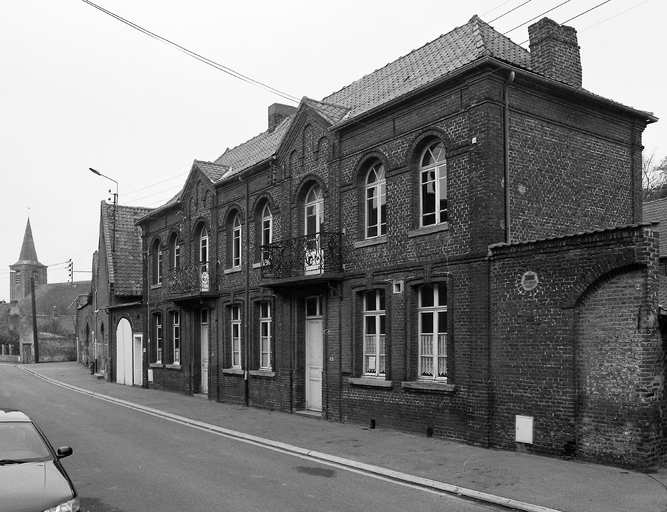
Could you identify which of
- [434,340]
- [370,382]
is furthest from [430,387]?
[370,382]

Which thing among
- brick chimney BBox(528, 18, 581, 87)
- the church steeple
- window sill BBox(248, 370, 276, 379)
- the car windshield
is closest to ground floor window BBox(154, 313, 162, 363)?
window sill BBox(248, 370, 276, 379)

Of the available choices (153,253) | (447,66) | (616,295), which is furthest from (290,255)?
(153,253)

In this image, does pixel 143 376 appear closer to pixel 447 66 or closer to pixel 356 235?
pixel 356 235

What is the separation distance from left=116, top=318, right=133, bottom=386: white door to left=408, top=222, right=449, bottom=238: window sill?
2123cm

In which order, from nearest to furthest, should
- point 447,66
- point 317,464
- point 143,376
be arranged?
point 317,464, point 447,66, point 143,376

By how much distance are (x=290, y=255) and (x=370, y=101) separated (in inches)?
186

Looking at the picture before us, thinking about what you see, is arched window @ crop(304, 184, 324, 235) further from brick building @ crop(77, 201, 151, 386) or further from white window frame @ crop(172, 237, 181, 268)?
brick building @ crop(77, 201, 151, 386)

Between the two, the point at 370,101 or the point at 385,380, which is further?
the point at 370,101

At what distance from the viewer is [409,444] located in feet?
44.9

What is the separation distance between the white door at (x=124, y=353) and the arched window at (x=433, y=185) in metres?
21.4

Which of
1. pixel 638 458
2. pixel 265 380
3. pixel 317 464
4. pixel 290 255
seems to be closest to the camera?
pixel 638 458

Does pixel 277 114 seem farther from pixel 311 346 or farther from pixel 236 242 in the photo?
pixel 311 346

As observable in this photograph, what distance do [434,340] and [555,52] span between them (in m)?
7.10

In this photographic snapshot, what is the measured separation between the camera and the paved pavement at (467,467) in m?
9.26
